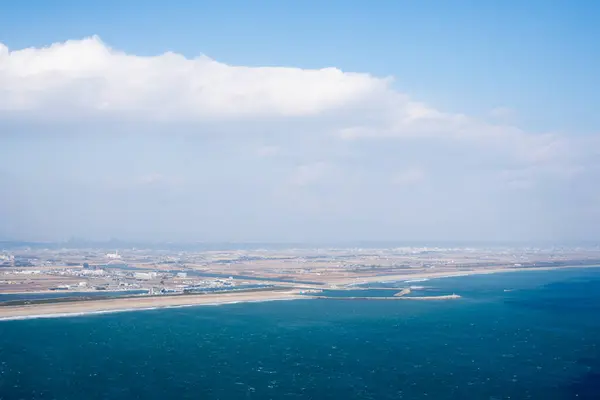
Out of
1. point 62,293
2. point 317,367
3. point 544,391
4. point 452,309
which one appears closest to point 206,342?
point 317,367

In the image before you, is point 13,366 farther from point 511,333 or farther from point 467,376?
point 511,333

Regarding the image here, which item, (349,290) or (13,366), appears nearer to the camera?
(13,366)

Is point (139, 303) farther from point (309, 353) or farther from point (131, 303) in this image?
point (309, 353)

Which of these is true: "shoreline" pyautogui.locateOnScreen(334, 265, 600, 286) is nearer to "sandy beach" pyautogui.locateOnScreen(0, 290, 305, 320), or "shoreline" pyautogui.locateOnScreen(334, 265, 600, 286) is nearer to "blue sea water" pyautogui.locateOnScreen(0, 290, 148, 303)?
"sandy beach" pyautogui.locateOnScreen(0, 290, 305, 320)

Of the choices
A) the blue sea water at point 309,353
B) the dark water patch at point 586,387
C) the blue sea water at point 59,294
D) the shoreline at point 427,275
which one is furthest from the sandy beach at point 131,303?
the dark water patch at point 586,387

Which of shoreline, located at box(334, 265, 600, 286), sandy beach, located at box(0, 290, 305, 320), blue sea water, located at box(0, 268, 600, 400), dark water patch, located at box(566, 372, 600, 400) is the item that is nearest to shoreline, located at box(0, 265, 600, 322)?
sandy beach, located at box(0, 290, 305, 320)

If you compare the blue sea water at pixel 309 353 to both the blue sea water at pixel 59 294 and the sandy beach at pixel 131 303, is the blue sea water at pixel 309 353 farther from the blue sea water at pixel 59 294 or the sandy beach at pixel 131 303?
the blue sea water at pixel 59 294

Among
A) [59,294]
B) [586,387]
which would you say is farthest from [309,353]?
[59,294]
